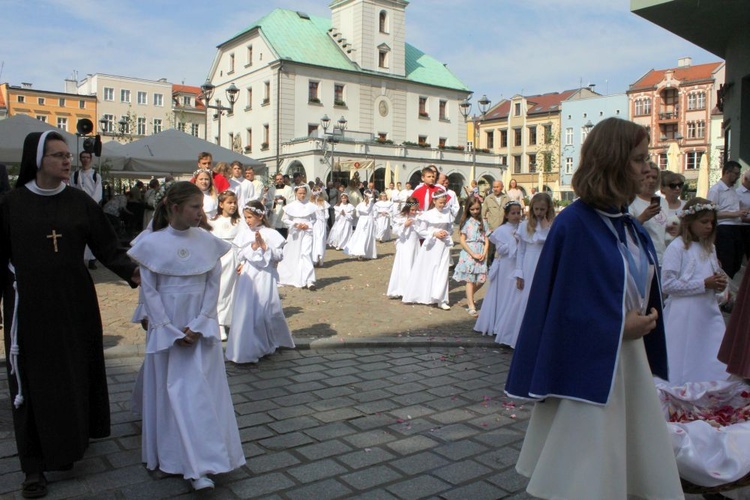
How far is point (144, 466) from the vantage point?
450 centimetres

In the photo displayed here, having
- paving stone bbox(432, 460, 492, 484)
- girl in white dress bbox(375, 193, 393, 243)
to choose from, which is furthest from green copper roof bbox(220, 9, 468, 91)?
paving stone bbox(432, 460, 492, 484)

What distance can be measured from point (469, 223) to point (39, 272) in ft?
23.1

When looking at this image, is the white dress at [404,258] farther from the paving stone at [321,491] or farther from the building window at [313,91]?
the building window at [313,91]

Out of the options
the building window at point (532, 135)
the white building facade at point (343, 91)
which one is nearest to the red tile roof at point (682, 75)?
the building window at point (532, 135)

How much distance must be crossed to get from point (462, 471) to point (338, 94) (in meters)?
59.9

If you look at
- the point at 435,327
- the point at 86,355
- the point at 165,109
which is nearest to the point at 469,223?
the point at 435,327

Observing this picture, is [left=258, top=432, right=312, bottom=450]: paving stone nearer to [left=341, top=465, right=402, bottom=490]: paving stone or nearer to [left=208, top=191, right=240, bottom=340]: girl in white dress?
[left=341, top=465, right=402, bottom=490]: paving stone

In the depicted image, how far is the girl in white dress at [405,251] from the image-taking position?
11.8 m

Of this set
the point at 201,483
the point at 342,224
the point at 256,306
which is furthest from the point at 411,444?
the point at 342,224

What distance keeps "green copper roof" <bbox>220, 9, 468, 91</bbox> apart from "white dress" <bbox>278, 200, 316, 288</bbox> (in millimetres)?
47020

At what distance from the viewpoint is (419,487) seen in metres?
4.16

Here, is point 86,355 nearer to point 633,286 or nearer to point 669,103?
point 633,286

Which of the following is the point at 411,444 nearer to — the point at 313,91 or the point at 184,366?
the point at 184,366

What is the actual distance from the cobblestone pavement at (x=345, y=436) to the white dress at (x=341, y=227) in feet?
47.4
